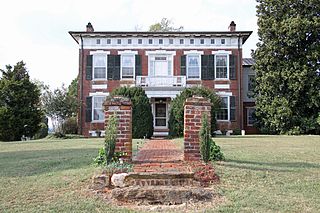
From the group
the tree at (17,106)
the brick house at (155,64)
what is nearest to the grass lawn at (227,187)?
the tree at (17,106)

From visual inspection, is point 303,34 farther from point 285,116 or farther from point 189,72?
point 189,72

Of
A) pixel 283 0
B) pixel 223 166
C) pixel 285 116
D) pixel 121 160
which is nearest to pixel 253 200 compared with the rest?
pixel 223 166

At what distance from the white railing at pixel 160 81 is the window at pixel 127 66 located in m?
1.12

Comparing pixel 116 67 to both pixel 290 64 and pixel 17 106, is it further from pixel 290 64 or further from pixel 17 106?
pixel 290 64

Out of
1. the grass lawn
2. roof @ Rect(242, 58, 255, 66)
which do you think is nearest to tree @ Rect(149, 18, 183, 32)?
roof @ Rect(242, 58, 255, 66)

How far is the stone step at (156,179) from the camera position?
222 inches

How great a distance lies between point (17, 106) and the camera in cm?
2395

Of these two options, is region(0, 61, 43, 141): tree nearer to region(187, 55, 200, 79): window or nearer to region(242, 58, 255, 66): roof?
region(187, 55, 200, 79): window

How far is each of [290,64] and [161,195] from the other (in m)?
20.6

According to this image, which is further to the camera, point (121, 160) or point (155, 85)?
point (155, 85)

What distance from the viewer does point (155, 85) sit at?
82.4 ft

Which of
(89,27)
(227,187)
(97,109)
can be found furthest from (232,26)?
(227,187)

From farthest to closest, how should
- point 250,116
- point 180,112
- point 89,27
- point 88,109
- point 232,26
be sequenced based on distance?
point 250,116, point 232,26, point 89,27, point 88,109, point 180,112

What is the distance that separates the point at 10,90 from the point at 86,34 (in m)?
6.39
